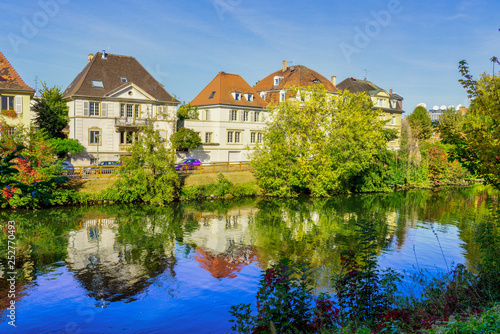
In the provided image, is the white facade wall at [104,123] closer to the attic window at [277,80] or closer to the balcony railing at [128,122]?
the balcony railing at [128,122]

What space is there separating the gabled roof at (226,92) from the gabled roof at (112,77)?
6.56 metres

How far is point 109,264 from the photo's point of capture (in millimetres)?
19172

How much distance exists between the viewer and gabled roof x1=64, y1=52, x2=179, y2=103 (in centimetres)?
4688

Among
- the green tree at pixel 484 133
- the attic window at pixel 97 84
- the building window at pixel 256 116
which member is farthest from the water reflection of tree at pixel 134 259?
the building window at pixel 256 116

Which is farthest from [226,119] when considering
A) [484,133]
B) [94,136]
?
[484,133]

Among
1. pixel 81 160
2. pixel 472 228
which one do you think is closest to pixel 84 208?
pixel 81 160

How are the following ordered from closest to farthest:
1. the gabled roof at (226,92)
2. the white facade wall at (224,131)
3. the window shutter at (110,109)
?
the window shutter at (110,109) < the white facade wall at (224,131) < the gabled roof at (226,92)

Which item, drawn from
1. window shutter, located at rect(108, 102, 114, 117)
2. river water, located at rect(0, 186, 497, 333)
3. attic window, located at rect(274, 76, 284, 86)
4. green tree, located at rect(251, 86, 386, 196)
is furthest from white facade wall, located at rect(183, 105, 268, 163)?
river water, located at rect(0, 186, 497, 333)

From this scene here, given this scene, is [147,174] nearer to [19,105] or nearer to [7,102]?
[19,105]

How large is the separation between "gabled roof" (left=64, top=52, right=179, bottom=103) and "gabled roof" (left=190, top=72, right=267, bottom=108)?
656 cm

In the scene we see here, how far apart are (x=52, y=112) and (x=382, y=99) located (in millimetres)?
53787

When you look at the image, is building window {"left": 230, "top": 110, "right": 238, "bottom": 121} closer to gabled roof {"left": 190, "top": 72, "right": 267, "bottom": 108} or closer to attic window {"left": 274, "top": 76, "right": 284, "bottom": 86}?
gabled roof {"left": 190, "top": 72, "right": 267, "bottom": 108}

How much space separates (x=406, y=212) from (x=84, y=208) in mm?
26656

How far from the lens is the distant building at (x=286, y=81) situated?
61.8 m
